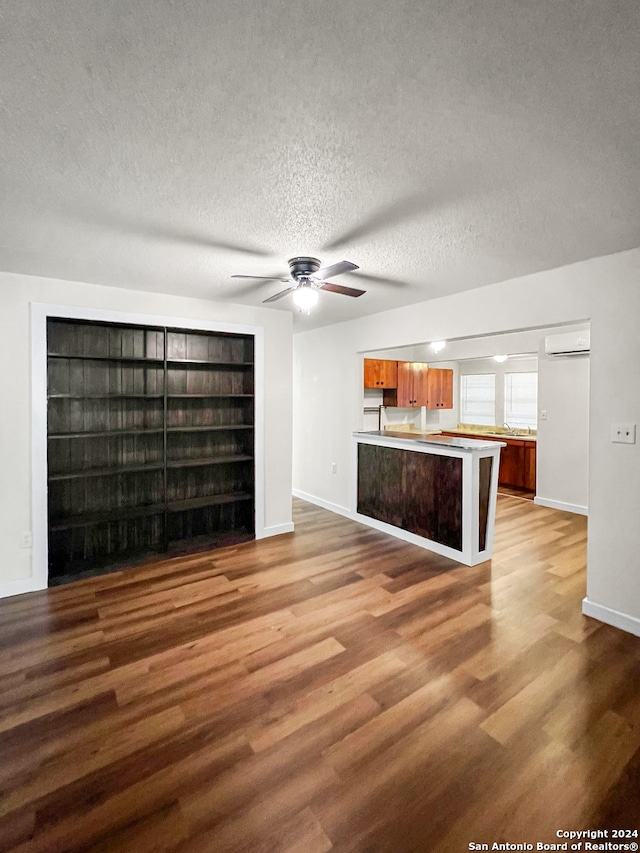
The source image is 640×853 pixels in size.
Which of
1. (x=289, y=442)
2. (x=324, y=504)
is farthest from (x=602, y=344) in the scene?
(x=324, y=504)

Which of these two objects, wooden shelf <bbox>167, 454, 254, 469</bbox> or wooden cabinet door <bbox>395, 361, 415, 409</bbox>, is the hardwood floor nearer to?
wooden shelf <bbox>167, 454, 254, 469</bbox>

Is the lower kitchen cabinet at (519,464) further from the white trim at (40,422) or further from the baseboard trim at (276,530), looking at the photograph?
the white trim at (40,422)

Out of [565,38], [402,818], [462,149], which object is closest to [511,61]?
[565,38]

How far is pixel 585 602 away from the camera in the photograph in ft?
9.47

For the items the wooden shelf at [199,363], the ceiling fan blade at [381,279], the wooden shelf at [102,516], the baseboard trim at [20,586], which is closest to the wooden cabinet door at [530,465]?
the ceiling fan blade at [381,279]

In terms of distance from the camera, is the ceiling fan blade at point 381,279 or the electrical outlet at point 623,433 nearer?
the electrical outlet at point 623,433

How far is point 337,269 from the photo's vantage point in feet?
8.00

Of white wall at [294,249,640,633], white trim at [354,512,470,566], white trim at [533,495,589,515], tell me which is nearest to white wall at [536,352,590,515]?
white trim at [533,495,589,515]

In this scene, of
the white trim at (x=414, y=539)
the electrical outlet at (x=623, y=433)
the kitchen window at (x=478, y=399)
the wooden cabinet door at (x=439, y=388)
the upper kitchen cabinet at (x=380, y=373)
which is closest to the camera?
the electrical outlet at (x=623, y=433)

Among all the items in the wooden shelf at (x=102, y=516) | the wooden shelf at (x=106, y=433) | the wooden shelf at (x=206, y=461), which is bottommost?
the wooden shelf at (x=102, y=516)

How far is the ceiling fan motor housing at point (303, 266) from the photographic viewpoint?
270 centimetres

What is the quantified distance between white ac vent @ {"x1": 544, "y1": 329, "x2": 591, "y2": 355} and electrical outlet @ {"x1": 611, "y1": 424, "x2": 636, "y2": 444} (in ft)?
9.43

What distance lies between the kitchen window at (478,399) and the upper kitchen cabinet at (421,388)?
0.85 m

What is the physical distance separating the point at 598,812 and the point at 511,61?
252 cm
